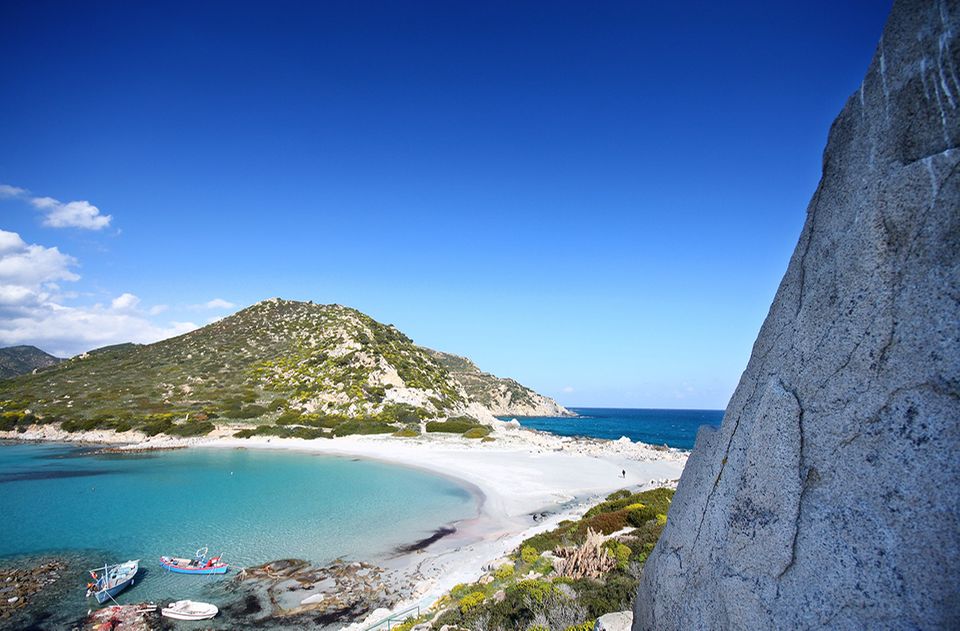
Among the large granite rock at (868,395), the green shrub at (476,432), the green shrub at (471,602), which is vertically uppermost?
the large granite rock at (868,395)

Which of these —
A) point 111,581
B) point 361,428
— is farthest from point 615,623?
point 361,428

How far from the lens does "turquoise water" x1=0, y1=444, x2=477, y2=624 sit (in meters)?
19.3

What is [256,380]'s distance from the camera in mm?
72938

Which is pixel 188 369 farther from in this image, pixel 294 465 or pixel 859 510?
pixel 859 510

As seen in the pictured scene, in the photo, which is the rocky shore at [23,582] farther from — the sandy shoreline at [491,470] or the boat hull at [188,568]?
the sandy shoreline at [491,470]

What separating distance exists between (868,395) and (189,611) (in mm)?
17546

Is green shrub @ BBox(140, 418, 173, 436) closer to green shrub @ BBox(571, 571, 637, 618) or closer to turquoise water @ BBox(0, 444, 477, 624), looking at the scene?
turquoise water @ BBox(0, 444, 477, 624)

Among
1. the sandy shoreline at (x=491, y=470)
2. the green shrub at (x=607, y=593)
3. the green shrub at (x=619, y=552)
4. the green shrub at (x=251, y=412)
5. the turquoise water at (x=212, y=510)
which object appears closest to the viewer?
the green shrub at (x=607, y=593)

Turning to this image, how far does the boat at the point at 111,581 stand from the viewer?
14905 millimetres

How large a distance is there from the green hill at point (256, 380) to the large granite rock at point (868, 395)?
5985cm

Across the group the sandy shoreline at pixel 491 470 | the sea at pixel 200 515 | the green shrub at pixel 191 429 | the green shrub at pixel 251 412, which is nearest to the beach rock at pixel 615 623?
the sandy shoreline at pixel 491 470

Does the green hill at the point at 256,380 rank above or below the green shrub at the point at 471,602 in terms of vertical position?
above

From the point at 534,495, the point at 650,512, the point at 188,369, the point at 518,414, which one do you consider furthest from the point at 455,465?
the point at 518,414

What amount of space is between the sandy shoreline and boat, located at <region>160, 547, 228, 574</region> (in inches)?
268
